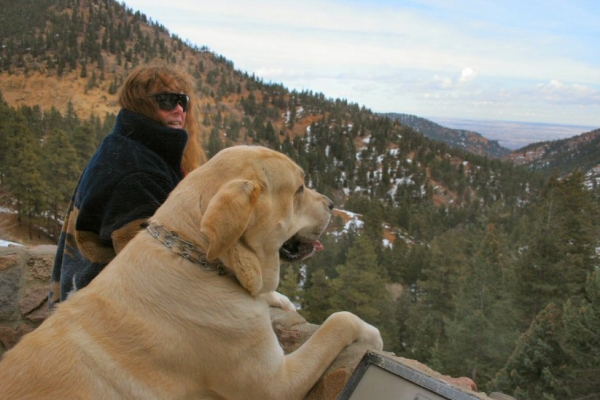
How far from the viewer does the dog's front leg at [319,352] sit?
2.33 m

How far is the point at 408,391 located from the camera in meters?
2.07

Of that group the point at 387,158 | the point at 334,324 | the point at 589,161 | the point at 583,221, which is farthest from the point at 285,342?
the point at 589,161

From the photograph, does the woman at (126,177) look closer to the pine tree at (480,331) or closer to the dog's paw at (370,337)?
the dog's paw at (370,337)

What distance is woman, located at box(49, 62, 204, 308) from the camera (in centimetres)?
257

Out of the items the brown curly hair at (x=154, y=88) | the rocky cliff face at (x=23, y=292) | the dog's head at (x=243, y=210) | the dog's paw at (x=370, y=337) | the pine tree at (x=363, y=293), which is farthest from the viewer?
the pine tree at (x=363, y=293)

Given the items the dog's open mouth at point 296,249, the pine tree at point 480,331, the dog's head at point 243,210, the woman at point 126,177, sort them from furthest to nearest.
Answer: the pine tree at point 480,331, the dog's open mouth at point 296,249, the woman at point 126,177, the dog's head at point 243,210

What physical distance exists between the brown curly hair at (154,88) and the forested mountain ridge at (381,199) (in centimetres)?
56

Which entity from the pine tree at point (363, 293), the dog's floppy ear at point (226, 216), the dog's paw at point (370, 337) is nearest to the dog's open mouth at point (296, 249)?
the dog's paw at point (370, 337)

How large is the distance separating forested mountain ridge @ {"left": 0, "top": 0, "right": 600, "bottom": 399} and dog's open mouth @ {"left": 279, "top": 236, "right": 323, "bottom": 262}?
182cm

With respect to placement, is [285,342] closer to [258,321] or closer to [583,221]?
[258,321]

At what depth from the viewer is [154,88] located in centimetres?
326

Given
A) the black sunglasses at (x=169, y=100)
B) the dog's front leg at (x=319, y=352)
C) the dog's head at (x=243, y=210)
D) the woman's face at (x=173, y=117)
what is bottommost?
the dog's front leg at (x=319, y=352)

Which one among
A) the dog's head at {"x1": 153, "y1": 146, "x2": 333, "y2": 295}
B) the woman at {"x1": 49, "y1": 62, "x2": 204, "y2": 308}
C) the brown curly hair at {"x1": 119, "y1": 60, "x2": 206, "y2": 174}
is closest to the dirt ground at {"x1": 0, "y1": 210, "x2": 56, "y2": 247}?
the brown curly hair at {"x1": 119, "y1": 60, "x2": 206, "y2": 174}

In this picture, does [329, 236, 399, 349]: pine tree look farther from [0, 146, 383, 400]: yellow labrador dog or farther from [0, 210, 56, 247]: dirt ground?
[0, 210, 56, 247]: dirt ground
